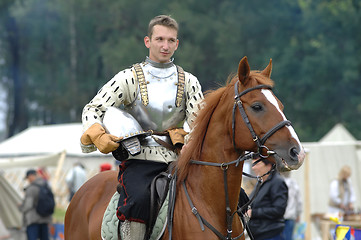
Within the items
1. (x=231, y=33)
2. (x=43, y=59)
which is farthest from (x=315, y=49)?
(x=43, y=59)

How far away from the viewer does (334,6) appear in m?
33.5

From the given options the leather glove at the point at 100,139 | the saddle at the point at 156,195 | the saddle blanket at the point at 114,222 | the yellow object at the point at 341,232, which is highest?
the leather glove at the point at 100,139

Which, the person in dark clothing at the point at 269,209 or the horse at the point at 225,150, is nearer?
the horse at the point at 225,150

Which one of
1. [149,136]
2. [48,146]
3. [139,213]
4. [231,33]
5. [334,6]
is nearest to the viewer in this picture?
[139,213]

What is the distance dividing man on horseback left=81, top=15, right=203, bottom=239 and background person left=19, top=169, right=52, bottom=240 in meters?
8.04

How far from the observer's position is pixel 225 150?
181 inches

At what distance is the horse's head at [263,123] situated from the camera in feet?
13.7

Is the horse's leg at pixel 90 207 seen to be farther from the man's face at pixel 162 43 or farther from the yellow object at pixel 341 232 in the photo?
the yellow object at pixel 341 232

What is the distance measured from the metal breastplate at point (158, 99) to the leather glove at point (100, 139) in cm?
39

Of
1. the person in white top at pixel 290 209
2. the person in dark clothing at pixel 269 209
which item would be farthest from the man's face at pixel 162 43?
the person in white top at pixel 290 209

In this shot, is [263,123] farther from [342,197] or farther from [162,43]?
[342,197]

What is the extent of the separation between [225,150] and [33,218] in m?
8.89

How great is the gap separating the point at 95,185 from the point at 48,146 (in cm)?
1515

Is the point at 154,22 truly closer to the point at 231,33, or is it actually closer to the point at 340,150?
the point at 340,150
